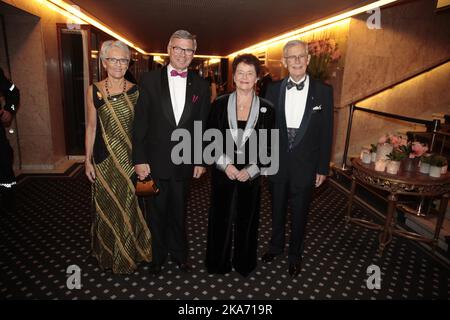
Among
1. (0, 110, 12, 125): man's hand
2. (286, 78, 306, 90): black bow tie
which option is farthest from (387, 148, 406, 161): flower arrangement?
(0, 110, 12, 125): man's hand

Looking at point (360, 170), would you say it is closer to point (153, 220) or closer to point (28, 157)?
point (153, 220)

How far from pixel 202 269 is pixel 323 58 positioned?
17.2ft

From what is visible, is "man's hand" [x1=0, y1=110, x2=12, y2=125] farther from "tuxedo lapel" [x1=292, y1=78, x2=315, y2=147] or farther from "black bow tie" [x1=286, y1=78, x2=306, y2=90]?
"tuxedo lapel" [x1=292, y1=78, x2=315, y2=147]

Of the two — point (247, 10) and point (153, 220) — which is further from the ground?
point (247, 10)

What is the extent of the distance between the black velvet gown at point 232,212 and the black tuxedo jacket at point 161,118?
0.51 feet

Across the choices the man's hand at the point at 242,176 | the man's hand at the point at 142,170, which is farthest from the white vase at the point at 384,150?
the man's hand at the point at 142,170

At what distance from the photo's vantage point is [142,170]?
2342 mm

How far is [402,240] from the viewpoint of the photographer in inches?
141

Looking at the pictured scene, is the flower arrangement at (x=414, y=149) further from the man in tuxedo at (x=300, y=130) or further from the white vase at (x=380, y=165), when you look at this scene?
the man in tuxedo at (x=300, y=130)

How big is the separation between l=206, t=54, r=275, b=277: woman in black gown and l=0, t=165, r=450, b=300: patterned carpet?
28 centimetres

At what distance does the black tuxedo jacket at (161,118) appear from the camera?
2.25 meters

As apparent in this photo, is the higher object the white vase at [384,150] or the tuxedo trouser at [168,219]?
the white vase at [384,150]
